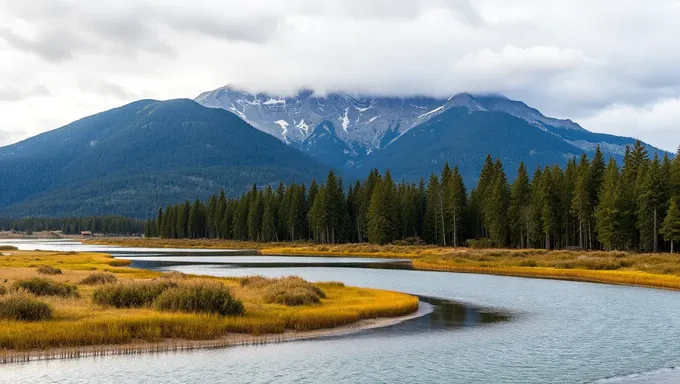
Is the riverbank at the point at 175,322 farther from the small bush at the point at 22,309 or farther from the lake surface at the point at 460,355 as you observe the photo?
the lake surface at the point at 460,355

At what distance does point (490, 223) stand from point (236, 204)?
89954 mm

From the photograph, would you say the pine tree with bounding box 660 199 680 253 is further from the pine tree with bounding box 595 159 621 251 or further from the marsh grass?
the marsh grass

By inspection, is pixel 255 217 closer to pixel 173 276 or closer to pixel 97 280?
pixel 97 280

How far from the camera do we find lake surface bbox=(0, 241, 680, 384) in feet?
77.7

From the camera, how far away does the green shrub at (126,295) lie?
116 ft

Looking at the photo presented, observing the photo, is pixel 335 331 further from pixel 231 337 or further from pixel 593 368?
pixel 593 368

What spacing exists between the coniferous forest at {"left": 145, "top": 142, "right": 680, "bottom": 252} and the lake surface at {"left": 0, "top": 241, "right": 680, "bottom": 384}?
51.6 m

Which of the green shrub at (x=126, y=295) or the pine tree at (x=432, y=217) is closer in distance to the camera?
the green shrub at (x=126, y=295)

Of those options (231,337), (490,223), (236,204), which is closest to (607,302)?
(231,337)

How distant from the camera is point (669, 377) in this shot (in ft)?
79.7

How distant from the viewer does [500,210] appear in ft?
381

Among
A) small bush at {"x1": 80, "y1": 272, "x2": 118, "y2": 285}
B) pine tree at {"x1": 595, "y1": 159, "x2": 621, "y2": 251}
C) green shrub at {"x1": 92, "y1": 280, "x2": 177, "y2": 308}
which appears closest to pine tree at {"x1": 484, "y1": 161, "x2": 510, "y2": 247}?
pine tree at {"x1": 595, "y1": 159, "x2": 621, "y2": 251}

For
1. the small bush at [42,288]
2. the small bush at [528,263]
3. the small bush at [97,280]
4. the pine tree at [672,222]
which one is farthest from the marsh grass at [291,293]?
the pine tree at [672,222]

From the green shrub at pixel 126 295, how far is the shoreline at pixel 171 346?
7.47 metres
